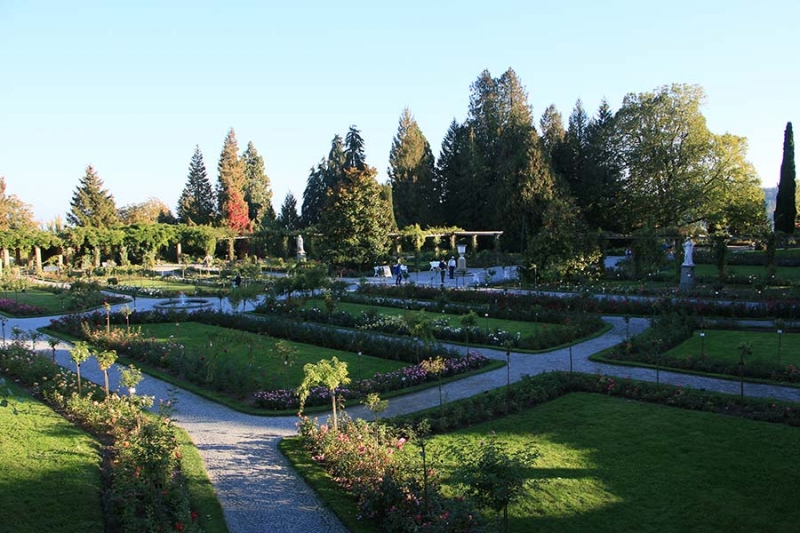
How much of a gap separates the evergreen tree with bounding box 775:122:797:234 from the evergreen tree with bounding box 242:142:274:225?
127 ft

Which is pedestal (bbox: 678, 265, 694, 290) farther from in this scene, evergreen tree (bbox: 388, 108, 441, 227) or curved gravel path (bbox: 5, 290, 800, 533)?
evergreen tree (bbox: 388, 108, 441, 227)

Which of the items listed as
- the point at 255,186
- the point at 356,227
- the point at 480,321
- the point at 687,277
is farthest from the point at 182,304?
the point at 255,186

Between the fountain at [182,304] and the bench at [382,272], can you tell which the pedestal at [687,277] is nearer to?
the bench at [382,272]

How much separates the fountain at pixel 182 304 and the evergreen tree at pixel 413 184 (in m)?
24.3

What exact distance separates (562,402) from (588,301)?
9.02m

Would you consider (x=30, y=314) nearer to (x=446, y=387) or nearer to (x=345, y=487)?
(x=446, y=387)

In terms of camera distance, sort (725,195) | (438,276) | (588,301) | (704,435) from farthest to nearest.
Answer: (725,195), (438,276), (588,301), (704,435)

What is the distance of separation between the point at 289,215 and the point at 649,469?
1890 inches

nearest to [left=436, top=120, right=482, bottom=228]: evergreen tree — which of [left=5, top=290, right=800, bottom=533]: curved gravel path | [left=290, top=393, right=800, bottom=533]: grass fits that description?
[left=5, top=290, right=800, bottom=533]: curved gravel path

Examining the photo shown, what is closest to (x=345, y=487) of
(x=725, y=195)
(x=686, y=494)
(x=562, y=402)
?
(x=686, y=494)

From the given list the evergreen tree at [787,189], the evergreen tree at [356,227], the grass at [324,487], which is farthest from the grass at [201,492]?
the evergreen tree at [787,189]

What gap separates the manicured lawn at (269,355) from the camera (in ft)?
39.0

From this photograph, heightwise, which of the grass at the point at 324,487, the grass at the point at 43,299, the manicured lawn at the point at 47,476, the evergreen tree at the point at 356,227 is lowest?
the grass at the point at 324,487

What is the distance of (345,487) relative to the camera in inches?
269
